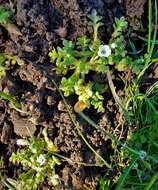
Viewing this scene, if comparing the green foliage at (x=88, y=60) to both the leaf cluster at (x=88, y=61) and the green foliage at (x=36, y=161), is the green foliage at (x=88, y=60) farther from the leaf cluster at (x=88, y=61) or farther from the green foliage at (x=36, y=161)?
the green foliage at (x=36, y=161)

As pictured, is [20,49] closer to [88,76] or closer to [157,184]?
[88,76]

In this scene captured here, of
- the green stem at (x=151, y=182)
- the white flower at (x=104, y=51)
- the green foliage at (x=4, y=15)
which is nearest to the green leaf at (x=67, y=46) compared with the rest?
the white flower at (x=104, y=51)

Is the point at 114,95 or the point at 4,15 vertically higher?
the point at 4,15

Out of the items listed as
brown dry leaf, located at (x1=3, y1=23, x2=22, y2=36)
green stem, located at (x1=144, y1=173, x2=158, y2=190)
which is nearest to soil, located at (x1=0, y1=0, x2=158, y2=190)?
brown dry leaf, located at (x1=3, y1=23, x2=22, y2=36)

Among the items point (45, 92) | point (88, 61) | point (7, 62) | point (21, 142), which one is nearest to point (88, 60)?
point (88, 61)

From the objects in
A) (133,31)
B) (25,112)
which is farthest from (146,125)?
(25,112)

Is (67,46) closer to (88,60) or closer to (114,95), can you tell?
(88,60)
